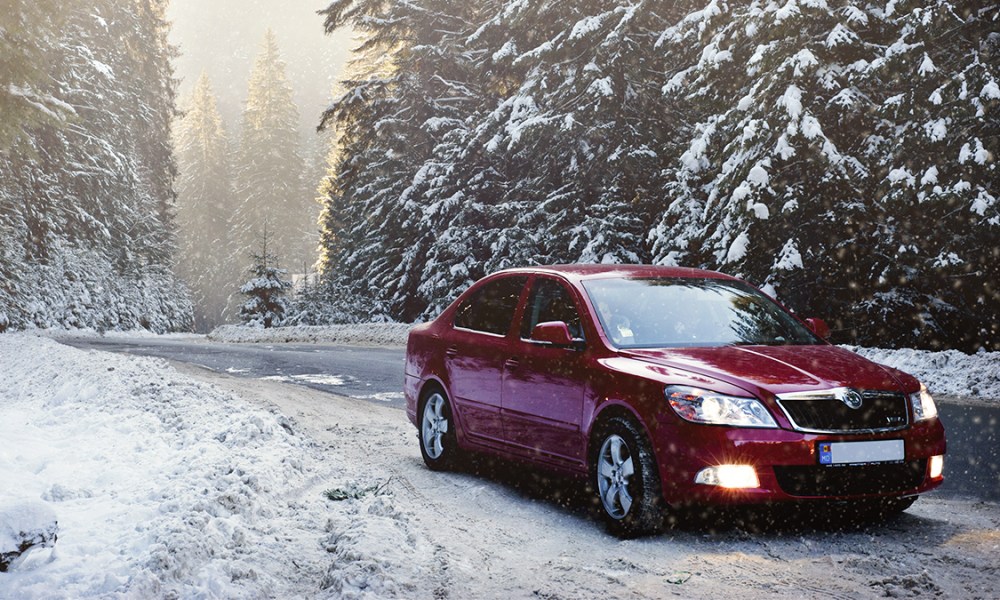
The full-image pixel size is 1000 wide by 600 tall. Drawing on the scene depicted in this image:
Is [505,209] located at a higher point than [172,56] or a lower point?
lower

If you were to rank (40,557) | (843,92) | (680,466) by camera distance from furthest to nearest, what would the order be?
(843,92) < (680,466) < (40,557)

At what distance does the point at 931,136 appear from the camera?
50.8ft

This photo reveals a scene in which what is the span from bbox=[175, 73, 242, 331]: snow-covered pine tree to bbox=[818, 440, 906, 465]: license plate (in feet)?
265

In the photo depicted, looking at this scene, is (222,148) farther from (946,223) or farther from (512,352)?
(512,352)

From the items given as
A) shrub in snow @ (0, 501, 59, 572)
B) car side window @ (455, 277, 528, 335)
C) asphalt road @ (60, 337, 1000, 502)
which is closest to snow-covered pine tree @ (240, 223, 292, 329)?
asphalt road @ (60, 337, 1000, 502)

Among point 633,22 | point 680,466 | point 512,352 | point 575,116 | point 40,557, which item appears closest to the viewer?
point 40,557

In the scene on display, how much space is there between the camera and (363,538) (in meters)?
5.41

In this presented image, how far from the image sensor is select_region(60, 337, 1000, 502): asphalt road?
26.0 ft

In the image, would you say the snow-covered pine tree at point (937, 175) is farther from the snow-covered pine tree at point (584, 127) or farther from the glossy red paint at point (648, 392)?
the glossy red paint at point (648, 392)

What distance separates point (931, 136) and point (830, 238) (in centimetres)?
266

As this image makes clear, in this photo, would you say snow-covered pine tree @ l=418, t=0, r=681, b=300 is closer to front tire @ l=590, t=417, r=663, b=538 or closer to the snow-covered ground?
the snow-covered ground

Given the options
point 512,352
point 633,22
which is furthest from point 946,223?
point 512,352

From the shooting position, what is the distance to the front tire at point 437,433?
26.2 feet

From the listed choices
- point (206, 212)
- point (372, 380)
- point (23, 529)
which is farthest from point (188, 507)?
point (206, 212)
